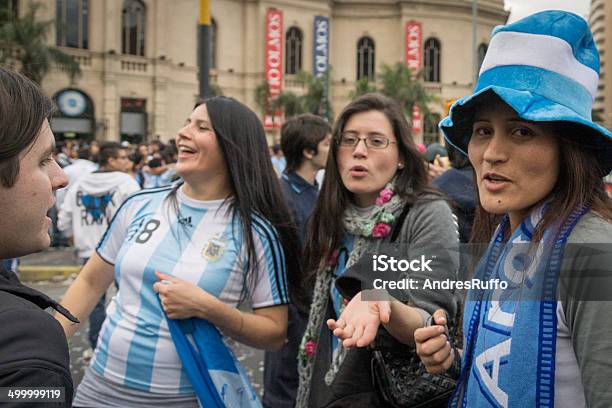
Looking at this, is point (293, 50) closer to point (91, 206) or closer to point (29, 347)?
point (91, 206)

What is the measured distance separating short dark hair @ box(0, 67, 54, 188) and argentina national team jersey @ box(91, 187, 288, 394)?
1098 mm

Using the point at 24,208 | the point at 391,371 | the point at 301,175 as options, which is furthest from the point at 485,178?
the point at 301,175

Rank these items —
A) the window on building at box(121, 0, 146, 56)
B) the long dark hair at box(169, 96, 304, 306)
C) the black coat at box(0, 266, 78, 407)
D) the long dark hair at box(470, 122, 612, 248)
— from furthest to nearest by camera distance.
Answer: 1. the window on building at box(121, 0, 146, 56)
2. the long dark hair at box(169, 96, 304, 306)
3. the long dark hair at box(470, 122, 612, 248)
4. the black coat at box(0, 266, 78, 407)

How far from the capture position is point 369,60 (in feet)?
124

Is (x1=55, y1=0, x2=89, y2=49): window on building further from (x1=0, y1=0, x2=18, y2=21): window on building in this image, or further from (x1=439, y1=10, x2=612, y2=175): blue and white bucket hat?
(x1=439, y1=10, x2=612, y2=175): blue and white bucket hat

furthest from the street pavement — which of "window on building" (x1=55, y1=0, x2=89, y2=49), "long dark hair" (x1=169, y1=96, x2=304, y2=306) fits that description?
"window on building" (x1=55, y1=0, x2=89, y2=49)

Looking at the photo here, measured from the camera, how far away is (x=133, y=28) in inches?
1187

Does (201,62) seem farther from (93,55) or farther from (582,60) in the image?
(93,55)

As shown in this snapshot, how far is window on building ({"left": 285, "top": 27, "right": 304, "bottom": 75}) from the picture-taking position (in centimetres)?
3491

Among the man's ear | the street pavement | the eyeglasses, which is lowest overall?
the street pavement

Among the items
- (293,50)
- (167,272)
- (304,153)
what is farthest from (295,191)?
(293,50)

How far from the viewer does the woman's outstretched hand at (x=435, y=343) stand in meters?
1.52

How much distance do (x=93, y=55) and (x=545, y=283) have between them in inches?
1206

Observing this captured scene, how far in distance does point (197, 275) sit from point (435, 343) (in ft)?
3.55
